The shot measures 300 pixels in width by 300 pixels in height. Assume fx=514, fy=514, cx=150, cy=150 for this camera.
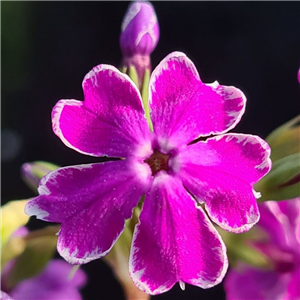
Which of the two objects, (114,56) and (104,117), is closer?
(104,117)

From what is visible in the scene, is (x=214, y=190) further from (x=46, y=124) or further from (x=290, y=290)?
(x=46, y=124)

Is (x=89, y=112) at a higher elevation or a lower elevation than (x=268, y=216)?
higher

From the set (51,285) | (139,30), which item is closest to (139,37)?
(139,30)

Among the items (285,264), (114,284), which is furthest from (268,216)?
(114,284)

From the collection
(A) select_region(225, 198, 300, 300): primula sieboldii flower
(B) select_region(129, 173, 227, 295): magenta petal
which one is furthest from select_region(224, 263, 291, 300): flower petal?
(B) select_region(129, 173, 227, 295): magenta petal

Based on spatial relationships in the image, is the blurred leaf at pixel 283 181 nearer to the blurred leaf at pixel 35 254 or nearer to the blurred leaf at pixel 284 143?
the blurred leaf at pixel 284 143

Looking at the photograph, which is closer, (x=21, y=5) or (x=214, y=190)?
(x=214, y=190)

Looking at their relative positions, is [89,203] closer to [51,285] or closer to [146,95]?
[146,95]
